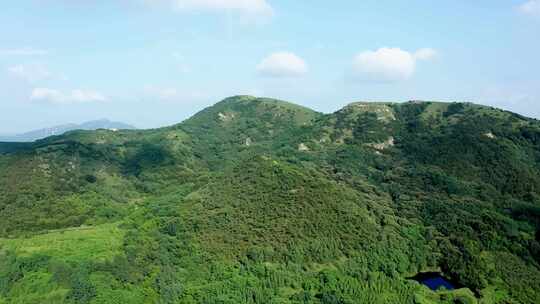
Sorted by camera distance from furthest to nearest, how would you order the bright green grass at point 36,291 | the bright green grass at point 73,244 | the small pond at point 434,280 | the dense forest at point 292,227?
the small pond at point 434,280, the bright green grass at point 73,244, the dense forest at point 292,227, the bright green grass at point 36,291

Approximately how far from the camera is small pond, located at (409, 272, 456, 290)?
100312 millimetres

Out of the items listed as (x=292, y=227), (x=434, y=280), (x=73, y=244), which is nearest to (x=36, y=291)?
(x=73, y=244)

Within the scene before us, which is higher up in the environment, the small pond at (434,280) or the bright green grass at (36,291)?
the bright green grass at (36,291)

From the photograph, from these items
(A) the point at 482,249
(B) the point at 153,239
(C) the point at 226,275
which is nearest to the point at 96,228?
(B) the point at 153,239

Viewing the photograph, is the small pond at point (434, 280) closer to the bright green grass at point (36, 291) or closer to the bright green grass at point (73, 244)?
the bright green grass at point (73, 244)

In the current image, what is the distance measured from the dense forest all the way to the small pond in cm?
143

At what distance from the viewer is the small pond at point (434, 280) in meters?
100

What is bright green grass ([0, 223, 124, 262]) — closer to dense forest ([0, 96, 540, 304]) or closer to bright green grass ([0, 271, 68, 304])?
dense forest ([0, 96, 540, 304])

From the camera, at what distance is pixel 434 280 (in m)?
104

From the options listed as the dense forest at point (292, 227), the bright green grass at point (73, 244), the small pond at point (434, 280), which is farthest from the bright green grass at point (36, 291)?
the small pond at point (434, 280)

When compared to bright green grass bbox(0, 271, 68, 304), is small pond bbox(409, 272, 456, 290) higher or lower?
lower

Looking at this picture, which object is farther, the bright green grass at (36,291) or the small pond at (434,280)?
the small pond at (434,280)

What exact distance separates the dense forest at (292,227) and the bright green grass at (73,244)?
→ 1.49ft


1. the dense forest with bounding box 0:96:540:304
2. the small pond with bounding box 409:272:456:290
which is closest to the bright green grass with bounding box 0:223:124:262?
the dense forest with bounding box 0:96:540:304
